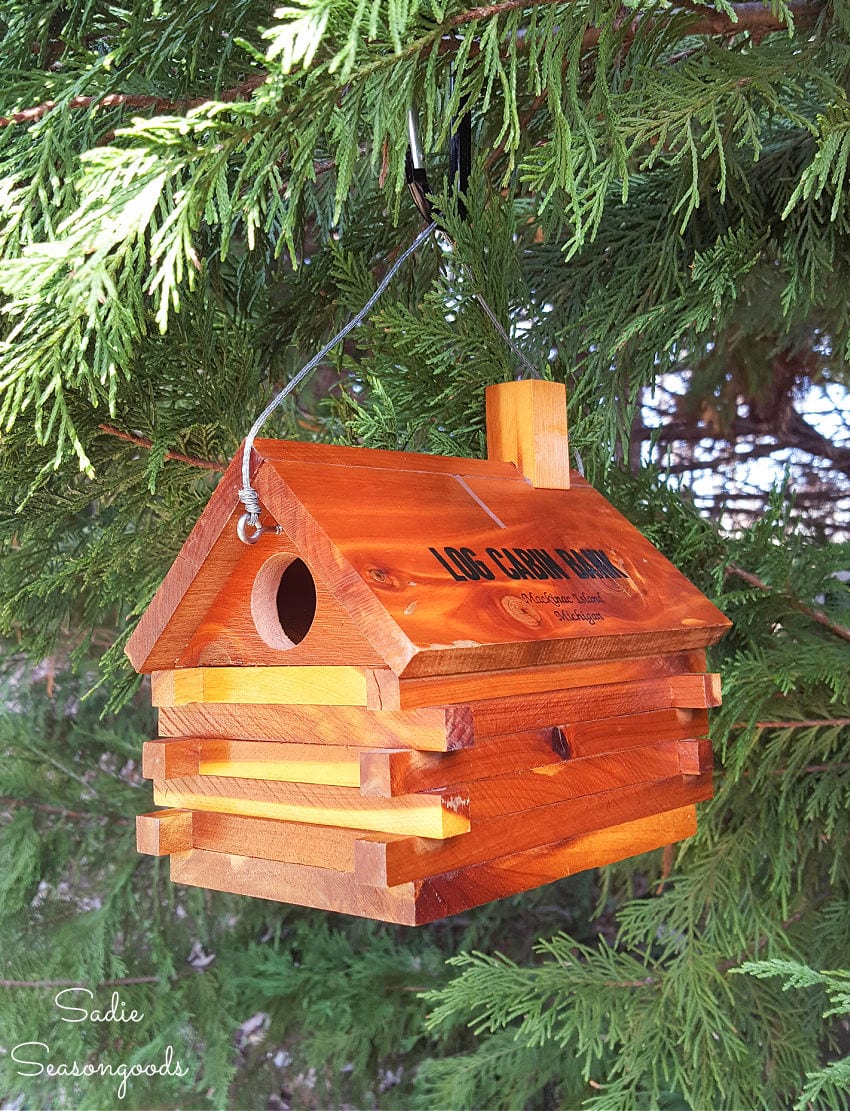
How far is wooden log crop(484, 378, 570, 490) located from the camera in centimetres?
135

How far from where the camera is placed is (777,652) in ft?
6.08

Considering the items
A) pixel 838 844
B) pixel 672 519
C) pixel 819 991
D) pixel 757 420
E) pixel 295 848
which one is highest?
pixel 757 420

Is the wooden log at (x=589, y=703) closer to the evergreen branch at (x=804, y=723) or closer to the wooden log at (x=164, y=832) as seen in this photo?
the wooden log at (x=164, y=832)

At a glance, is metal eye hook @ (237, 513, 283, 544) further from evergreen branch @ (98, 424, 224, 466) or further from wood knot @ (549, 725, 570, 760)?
evergreen branch @ (98, 424, 224, 466)

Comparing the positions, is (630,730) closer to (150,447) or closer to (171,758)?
(171,758)

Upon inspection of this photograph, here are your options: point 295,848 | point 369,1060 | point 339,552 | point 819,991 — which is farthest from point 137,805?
point 339,552

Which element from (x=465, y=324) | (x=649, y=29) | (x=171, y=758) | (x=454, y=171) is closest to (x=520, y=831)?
(x=171, y=758)

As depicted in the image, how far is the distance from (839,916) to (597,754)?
1242 millimetres

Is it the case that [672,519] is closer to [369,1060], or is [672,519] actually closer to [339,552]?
[339,552]

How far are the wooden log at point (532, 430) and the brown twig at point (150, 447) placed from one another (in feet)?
1.68

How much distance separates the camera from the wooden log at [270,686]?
101 cm

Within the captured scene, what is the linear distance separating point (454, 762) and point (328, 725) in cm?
15

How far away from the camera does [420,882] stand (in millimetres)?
954

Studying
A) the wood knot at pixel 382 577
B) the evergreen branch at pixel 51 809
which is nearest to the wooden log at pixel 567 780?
the wood knot at pixel 382 577
